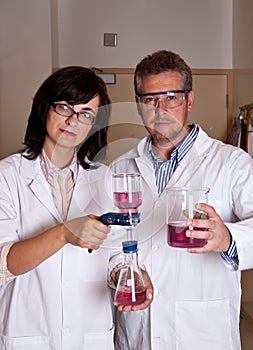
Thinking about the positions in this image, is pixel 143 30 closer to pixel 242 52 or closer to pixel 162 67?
pixel 242 52

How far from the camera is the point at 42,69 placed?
3.04 metres

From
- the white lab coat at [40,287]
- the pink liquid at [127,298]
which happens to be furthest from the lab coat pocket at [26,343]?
the pink liquid at [127,298]

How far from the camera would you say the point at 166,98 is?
3.91 ft

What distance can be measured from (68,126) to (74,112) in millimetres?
34

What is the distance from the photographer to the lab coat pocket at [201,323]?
1266 millimetres

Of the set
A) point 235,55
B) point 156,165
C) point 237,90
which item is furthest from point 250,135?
point 156,165

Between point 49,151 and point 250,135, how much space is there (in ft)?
6.88

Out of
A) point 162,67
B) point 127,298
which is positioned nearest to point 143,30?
point 162,67

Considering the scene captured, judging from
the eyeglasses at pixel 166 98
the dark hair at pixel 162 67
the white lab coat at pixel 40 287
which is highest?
the dark hair at pixel 162 67

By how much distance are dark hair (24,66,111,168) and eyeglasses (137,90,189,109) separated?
12 cm

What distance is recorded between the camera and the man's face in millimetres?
1082

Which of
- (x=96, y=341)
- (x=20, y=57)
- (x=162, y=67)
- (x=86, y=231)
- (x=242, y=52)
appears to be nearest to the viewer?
(x=86, y=231)

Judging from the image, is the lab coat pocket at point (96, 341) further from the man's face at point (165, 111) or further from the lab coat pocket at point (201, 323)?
the man's face at point (165, 111)

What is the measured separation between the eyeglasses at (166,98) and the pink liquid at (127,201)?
0.31 m
